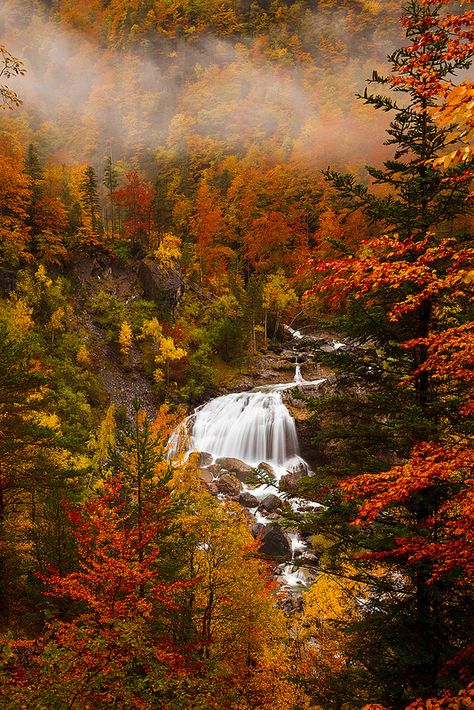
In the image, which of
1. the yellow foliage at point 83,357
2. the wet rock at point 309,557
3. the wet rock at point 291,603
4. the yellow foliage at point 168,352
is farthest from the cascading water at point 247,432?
the wet rock at point 291,603

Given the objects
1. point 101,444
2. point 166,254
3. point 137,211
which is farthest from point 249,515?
point 137,211

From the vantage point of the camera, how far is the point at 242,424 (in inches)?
1278

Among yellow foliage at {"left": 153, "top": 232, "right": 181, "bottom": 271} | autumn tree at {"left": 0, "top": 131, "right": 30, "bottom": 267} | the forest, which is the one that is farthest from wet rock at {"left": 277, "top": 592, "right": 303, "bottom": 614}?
yellow foliage at {"left": 153, "top": 232, "right": 181, "bottom": 271}

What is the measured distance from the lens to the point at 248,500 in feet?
82.6

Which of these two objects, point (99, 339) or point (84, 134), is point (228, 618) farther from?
point (84, 134)

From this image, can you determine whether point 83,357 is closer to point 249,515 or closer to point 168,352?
point 168,352

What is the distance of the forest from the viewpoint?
5.60 meters

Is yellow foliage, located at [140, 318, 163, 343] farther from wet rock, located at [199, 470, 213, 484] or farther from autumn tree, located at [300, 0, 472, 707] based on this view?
autumn tree, located at [300, 0, 472, 707]

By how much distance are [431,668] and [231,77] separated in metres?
110

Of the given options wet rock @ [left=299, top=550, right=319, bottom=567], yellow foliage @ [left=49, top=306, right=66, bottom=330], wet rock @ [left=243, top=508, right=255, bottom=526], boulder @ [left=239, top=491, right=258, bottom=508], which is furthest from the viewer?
yellow foliage @ [left=49, top=306, right=66, bottom=330]

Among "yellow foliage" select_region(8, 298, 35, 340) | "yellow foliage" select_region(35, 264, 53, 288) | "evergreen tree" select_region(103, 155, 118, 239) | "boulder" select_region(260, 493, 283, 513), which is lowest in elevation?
"boulder" select_region(260, 493, 283, 513)

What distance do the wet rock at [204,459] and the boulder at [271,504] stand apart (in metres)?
5.80

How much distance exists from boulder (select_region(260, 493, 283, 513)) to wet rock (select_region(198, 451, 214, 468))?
5.80 meters

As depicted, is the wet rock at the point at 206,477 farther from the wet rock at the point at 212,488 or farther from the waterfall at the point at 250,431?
the waterfall at the point at 250,431
